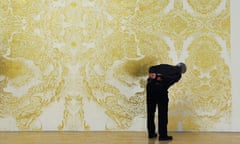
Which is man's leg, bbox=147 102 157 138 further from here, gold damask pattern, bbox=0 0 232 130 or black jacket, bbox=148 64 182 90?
gold damask pattern, bbox=0 0 232 130

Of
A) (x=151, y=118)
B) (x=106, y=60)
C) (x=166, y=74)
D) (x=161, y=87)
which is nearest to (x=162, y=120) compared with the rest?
(x=151, y=118)

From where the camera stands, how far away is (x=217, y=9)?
3549mm

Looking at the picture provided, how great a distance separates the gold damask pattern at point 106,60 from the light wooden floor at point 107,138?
0.52 ft

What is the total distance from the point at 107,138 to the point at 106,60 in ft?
2.74

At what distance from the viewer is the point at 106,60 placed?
11.8 ft

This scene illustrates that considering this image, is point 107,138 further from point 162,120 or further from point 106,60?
point 106,60

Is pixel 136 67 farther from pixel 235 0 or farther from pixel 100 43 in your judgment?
pixel 235 0

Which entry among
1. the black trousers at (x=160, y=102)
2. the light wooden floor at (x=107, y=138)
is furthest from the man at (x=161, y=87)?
the light wooden floor at (x=107, y=138)

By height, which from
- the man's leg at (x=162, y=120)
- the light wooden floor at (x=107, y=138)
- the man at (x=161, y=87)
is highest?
the man at (x=161, y=87)

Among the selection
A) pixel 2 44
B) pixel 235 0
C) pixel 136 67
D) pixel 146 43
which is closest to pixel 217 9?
pixel 235 0

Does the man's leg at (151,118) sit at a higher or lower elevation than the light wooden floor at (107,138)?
higher

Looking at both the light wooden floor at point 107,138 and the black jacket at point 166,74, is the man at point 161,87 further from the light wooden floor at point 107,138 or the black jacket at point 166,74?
the light wooden floor at point 107,138

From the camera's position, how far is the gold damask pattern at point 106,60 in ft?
11.6

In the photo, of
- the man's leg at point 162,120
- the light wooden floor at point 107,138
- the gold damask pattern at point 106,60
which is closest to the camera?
the light wooden floor at point 107,138
